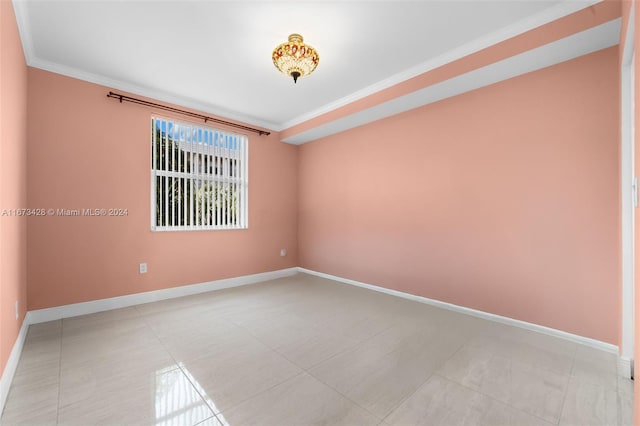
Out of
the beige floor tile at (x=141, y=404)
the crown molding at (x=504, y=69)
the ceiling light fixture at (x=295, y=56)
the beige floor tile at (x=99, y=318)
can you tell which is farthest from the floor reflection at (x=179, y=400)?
the crown molding at (x=504, y=69)

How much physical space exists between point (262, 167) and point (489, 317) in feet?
12.7

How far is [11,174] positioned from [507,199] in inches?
169

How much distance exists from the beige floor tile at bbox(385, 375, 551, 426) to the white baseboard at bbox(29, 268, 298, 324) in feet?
10.7

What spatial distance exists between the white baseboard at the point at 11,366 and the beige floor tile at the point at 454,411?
2215 mm

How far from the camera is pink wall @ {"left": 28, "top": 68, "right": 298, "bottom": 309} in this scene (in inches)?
114

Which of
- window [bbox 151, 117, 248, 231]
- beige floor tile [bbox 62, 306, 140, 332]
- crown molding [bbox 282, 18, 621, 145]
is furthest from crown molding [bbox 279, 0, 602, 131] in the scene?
beige floor tile [bbox 62, 306, 140, 332]

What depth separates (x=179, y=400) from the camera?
1.65 m

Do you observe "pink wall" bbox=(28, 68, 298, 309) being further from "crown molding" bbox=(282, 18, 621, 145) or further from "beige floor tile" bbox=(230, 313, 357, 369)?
"crown molding" bbox=(282, 18, 621, 145)

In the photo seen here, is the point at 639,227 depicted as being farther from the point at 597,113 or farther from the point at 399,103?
the point at 399,103

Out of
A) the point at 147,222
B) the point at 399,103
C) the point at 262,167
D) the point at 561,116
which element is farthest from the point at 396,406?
the point at 262,167

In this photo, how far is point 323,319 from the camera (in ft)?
9.72

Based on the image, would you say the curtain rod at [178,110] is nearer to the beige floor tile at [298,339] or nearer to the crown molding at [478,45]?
the crown molding at [478,45]

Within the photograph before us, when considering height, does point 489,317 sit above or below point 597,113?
below

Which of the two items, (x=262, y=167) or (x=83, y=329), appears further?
(x=262, y=167)
